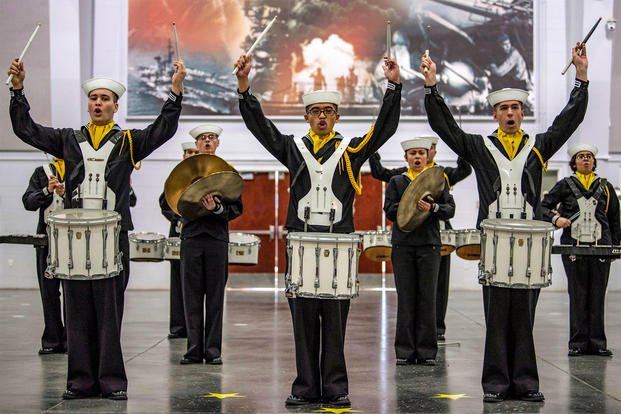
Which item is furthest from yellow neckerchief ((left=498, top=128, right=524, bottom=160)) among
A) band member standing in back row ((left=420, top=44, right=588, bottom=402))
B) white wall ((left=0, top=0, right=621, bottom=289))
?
white wall ((left=0, top=0, right=621, bottom=289))

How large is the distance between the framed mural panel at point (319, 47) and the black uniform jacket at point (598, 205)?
875 centimetres

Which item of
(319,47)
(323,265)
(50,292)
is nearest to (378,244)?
(50,292)

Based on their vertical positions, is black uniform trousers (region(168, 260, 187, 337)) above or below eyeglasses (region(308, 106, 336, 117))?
below

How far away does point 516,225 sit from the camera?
22.8 ft

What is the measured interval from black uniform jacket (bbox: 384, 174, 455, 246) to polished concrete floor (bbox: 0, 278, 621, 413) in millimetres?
1094

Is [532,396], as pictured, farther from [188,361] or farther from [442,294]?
[442,294]

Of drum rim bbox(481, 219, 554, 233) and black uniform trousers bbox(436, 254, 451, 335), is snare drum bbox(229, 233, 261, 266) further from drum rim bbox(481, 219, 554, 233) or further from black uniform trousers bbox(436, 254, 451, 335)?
drum rim bbox(481, 219, 554, 233)

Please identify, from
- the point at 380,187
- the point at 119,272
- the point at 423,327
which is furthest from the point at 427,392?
the point at 380,187

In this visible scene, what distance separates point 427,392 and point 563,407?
104cm

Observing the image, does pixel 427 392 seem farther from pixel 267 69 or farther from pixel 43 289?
pixel 267 69

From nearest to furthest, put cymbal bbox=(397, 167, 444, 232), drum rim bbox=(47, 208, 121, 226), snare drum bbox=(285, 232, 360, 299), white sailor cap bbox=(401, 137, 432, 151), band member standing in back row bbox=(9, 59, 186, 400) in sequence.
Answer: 1. snare drum bbox=(285, 232, 360, 299)
2. drum rim bbox=(47, 208, 121, 226)
3. band member standing in back row bbox=(9, 59, 186, 400)
4. cymbal bbox=(397, 167, 444, 232)
5. white sailor cap bbox=(401, 137, 432, 151)

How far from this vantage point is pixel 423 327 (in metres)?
9.38

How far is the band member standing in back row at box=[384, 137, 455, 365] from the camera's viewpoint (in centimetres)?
933

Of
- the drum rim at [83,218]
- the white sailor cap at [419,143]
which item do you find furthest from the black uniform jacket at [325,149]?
the white sailor cap at [419,143]
